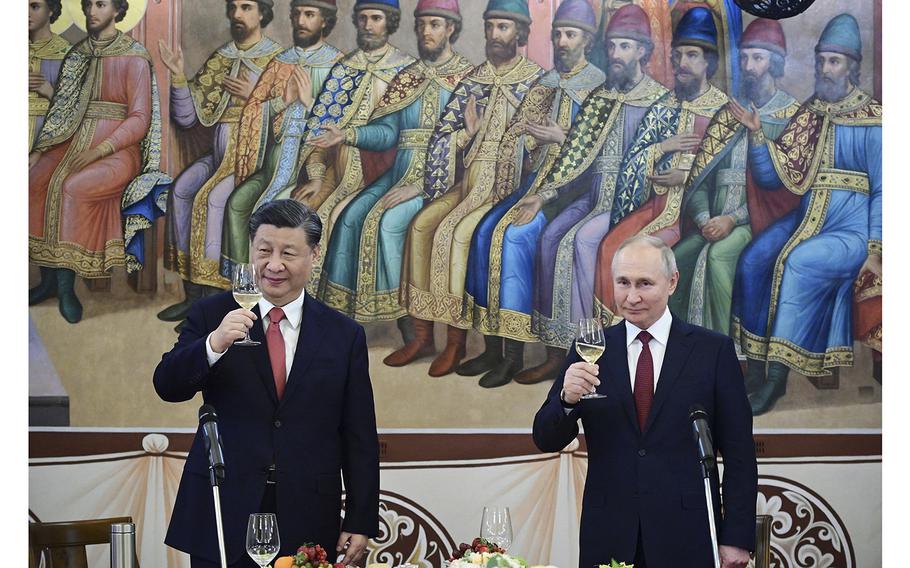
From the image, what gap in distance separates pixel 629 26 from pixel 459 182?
3.76 ft

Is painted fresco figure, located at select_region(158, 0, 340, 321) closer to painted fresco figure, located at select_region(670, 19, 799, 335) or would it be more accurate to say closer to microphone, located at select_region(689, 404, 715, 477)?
painted fresco figure, located at select_region(670, 19, 799, 335)

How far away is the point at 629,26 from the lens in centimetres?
588

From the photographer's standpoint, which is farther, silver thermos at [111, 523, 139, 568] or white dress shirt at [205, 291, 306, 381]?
white dress shirt at [205, 291, 306, 381]

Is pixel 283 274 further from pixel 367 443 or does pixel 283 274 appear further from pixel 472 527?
pixel 472 527

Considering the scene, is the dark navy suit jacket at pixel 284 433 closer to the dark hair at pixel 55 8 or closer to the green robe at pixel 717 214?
the green robe at pixel 717 214

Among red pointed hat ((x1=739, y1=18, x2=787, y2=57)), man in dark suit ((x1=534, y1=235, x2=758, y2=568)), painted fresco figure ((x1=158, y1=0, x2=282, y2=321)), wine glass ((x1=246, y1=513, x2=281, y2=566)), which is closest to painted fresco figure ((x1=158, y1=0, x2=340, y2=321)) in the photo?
painted fresco figure ((x1=158, y1=0, x2=282, y2=321))

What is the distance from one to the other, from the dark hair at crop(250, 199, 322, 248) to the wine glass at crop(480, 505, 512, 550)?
1221 mm

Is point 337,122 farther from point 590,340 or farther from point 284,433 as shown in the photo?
point 590,340

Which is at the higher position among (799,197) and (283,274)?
(799,197)

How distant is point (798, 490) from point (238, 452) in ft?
10.4

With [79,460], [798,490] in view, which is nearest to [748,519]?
[798,490]

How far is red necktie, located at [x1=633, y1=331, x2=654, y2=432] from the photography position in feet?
12.6

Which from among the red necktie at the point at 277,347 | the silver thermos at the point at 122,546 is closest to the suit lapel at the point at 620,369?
the red necktie at the point at 277,347

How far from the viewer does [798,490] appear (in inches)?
230
